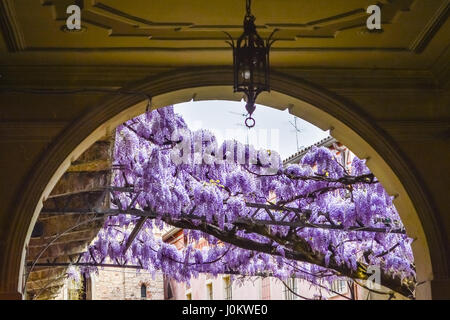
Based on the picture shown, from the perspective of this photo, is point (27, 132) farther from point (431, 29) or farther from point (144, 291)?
point (144, 291)

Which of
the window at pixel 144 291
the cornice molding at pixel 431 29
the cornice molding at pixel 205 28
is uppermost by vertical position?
the window at pixel 144 291

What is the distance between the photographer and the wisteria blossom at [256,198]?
9875 mm

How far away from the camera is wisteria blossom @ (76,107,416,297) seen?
9.88m

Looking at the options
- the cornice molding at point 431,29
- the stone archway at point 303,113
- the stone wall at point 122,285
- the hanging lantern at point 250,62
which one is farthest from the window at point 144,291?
the hanging lantern at point 250,62

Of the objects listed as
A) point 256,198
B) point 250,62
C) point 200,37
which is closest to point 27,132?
point 200,37

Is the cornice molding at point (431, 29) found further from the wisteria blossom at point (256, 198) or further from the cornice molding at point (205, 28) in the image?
the wisteria blossom at point (256, 198)

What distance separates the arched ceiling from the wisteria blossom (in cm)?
366

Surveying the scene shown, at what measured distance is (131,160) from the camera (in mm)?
9844

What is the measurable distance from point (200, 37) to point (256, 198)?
5588 mm

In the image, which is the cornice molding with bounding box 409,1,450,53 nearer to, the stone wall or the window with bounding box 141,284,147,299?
the stone wall

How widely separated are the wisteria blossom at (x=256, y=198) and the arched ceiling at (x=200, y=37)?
3659 millimetres

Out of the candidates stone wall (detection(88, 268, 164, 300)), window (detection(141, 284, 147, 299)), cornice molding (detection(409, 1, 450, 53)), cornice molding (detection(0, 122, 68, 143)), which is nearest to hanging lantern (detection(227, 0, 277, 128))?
cornice molding (detection(409, 1, 450, 53))

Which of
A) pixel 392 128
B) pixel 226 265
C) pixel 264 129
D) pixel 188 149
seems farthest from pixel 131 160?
pixel 392 128

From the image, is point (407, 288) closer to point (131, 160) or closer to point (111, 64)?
point (131, 160)
